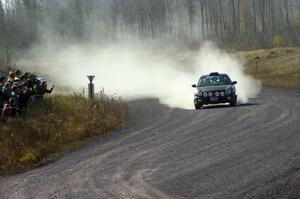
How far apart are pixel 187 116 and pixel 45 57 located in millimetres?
71673

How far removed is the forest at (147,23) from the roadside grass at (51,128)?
70533mm

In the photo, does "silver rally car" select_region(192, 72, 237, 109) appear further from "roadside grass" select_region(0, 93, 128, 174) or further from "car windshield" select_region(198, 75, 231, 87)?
"roadside grass" select_region(0, 93, 128, 174)

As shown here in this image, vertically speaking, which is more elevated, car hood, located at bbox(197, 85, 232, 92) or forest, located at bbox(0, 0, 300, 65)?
forest, located at bbox(0, 0, 300, 65)

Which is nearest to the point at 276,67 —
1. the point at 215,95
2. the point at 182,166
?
the point at 215,95

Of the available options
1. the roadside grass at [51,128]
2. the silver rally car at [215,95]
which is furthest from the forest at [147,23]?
the roadside grass at [51,128]

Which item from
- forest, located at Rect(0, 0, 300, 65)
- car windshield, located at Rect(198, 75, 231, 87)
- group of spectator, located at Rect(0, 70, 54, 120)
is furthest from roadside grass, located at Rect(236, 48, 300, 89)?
forest, located at Rect(0, 0, 300, 65)

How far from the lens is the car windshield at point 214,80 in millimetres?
25906

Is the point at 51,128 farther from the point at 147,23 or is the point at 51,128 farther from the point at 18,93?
the point at 147,23

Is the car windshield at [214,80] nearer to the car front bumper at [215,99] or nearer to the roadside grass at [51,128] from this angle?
the car front bumper at [215,99]

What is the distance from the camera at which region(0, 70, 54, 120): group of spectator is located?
17734 millimetres

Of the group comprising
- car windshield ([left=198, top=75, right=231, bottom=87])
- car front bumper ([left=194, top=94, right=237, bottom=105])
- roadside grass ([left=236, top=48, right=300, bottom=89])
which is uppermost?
roadside grass ([left=236, top=48, right=300, bottom=89])

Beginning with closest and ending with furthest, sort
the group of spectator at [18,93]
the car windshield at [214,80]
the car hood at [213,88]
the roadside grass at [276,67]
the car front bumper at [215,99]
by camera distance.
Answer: the group of spectator at [18,93] → the car front bumper at [215,99] → the car hood at [213,88] → the car windshield at [214,80] → the roadside grass at [276,67]

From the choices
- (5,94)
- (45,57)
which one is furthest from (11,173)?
(45,57)

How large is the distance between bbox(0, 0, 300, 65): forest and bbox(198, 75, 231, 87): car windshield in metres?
64.1
